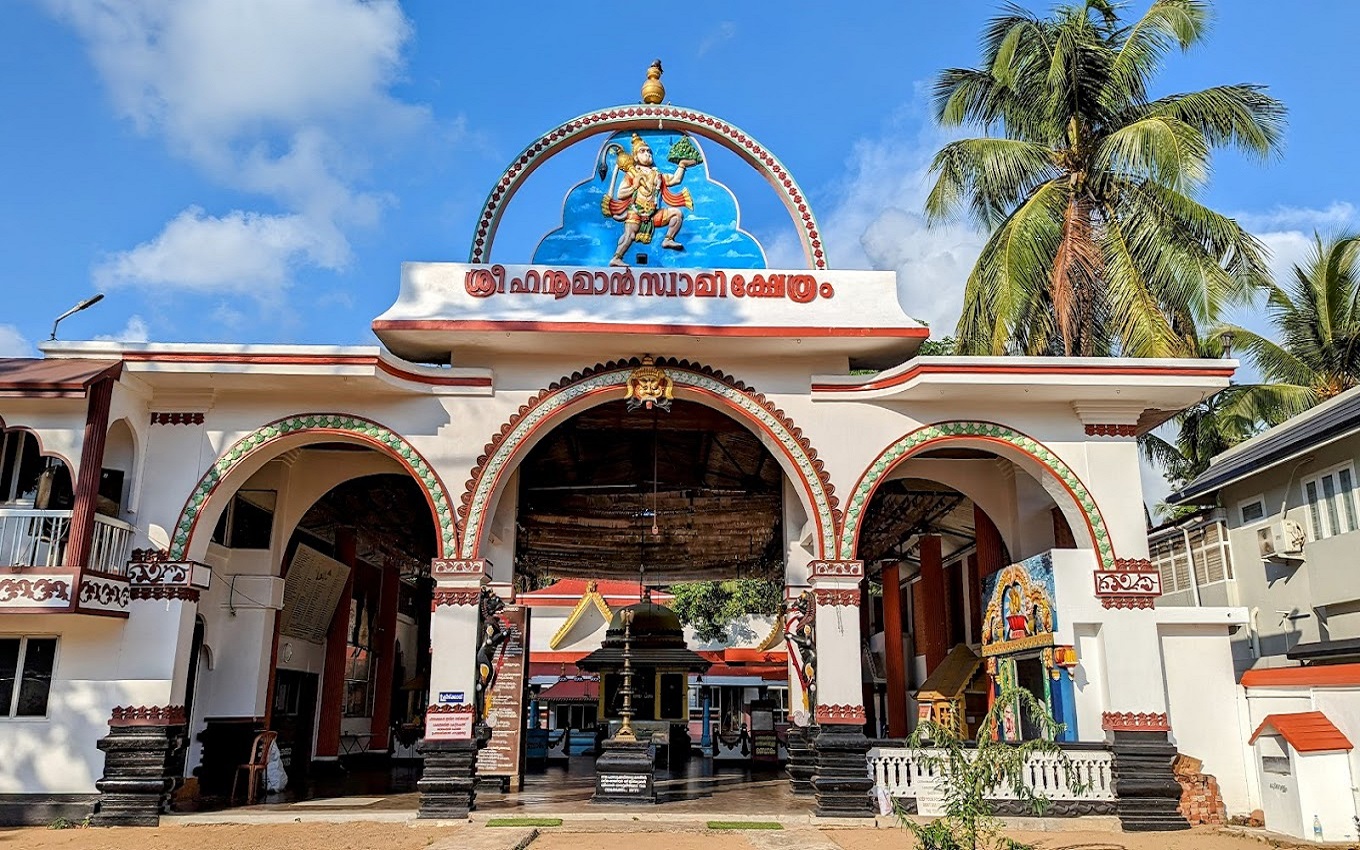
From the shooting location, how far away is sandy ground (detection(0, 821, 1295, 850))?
8977 millimetres

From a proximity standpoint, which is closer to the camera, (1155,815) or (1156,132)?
(1155,815)

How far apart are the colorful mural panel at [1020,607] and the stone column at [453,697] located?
6.31 m

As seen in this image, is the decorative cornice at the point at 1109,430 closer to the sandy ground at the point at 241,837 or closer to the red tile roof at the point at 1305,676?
the red tile roof at the point at 1305,676

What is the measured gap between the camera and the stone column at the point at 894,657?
18344 millimetres

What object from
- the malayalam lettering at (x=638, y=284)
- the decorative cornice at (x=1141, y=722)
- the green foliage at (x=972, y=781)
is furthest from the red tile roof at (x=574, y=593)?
the green foliage at (x=972, y=781)

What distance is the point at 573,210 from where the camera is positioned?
486 inches

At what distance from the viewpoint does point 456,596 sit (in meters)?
11.1

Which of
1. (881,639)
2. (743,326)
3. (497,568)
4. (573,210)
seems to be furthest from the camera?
(881,639)

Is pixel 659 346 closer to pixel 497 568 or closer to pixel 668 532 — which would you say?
pixel 497 568

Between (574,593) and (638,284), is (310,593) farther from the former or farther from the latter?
(574,593)

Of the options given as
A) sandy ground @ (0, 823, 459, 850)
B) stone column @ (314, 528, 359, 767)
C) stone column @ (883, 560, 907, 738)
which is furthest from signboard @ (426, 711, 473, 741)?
stone column @ (883, 560, 907, 738)

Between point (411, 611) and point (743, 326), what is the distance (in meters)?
16.3

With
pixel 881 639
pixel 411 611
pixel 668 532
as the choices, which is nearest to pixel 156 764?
pixel 668 532

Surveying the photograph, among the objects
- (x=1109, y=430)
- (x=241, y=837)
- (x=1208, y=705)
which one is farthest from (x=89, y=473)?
(x=1208, y=705)
